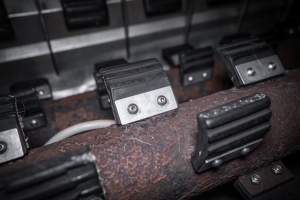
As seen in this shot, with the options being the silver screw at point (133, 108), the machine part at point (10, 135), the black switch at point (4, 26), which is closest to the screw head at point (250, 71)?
the silver screw at point (133, 108)

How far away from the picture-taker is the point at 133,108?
0.71m

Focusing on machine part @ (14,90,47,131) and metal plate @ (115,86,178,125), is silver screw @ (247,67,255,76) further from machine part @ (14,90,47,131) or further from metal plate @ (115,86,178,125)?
machine part @ (14,90,47,131)

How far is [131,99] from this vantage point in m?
0.72

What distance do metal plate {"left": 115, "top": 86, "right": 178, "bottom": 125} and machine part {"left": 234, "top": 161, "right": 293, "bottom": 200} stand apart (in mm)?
272

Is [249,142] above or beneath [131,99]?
beneath

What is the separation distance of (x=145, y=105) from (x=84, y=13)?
650mm

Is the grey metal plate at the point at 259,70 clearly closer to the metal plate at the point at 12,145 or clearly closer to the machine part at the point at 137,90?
the machine part at the point at 137,90

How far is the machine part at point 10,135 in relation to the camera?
2.08 ft

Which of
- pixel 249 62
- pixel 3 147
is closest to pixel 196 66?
pixel 249 62

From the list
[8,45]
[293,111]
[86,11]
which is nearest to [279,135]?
[293,111]

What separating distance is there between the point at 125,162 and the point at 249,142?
0.31 m

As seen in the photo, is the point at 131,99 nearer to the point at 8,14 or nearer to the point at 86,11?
the point at 86,11

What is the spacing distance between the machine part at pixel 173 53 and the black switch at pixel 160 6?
7.5 inches

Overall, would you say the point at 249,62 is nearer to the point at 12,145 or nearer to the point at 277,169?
the point at 277,169
